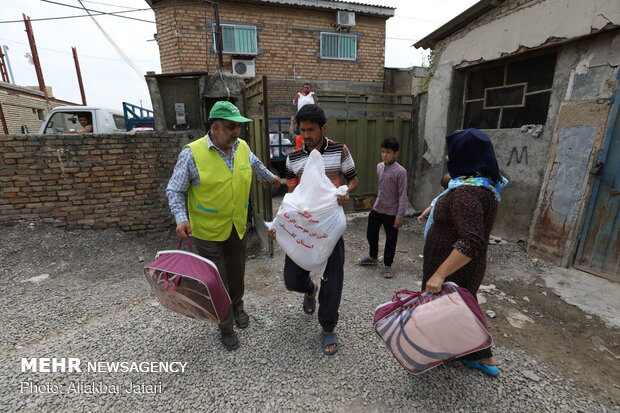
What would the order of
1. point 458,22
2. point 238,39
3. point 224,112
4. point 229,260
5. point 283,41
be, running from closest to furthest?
point 224,112 → point 229,260 → point 458,22 → point 238,39 → point 283,41

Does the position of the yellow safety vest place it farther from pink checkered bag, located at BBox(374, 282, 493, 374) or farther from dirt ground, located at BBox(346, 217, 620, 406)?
dirt ground, located at BBox(346, 217, 620, 406)

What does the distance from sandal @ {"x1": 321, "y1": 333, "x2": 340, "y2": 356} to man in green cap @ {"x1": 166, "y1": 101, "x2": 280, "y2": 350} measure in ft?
2.11

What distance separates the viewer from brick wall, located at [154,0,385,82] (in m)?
8.79

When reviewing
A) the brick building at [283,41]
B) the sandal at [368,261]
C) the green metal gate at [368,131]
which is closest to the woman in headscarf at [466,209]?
the sandal at [368,261]

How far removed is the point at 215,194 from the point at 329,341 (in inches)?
52.4

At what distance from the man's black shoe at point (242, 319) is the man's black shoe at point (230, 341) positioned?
221mm

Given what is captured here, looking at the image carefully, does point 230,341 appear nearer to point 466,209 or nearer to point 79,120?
point 466,209

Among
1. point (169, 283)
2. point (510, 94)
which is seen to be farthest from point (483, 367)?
point (510, 94)

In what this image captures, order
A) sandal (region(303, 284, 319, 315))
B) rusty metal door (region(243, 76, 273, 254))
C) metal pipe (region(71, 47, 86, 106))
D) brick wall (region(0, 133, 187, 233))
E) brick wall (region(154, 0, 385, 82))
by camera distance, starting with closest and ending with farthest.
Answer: sandal (region(303, 284, 319, 315)), rusty metal door (region(243, 76, 273, 254)), brick wall (region(0, 133, 187, 233)), brick wall (region(154, 0, 385, 82)), metal pipe (region(71, 47, 86, 106))

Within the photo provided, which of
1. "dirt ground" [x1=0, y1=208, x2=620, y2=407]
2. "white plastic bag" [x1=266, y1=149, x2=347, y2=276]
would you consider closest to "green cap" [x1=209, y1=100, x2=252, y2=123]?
"white plastic bag" [x1=266, y1=149, x2=347, y2=276]

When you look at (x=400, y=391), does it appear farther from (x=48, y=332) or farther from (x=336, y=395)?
(x=48, y=332)

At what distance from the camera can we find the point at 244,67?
31.3ft

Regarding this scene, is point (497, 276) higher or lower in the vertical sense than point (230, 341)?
lower

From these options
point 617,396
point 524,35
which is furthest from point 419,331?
point 524,35
